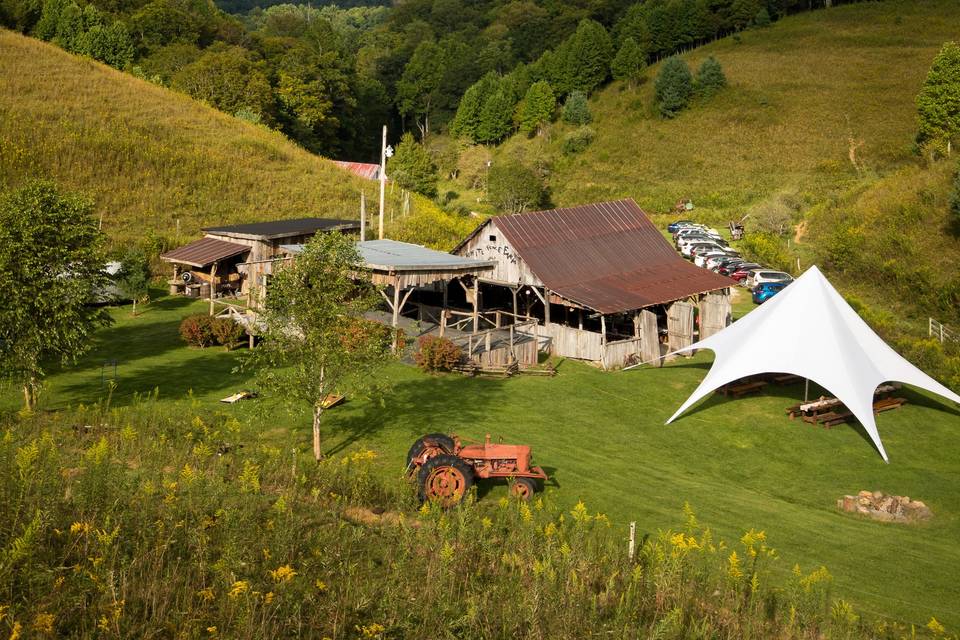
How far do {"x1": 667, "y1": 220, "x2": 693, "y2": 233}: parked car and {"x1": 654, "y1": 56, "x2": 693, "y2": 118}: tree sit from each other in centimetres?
3638

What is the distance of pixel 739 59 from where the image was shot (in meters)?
108

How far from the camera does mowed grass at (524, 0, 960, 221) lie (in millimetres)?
77312

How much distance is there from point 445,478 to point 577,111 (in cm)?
9132

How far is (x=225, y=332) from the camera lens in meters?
27.9

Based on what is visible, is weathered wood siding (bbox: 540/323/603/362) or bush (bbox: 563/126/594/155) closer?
weathered wood siding (bbox: 540/323/603/362)

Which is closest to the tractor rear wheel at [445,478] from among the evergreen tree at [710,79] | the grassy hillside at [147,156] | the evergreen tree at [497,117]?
the grassy hillside at [147,156]

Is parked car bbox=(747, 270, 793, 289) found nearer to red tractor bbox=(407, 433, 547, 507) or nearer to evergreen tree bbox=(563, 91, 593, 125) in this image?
red tractor bbox=(407, 433, 547, 507)

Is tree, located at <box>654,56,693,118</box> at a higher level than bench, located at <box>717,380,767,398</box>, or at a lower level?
higher

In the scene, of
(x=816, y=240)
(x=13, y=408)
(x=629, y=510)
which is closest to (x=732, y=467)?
(x=629, y=510)

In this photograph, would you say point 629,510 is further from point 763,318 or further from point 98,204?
point 98,204

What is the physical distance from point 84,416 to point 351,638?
37.3 ft

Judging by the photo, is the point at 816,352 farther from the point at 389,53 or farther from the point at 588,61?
the point at 389,53

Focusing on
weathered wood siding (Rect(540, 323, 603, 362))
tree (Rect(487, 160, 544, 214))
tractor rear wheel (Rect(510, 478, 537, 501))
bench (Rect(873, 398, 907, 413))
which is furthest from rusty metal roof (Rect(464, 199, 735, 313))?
tree (Rect(487, 160, 544, 214))

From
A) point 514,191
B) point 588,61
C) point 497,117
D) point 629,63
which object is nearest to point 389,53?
point 497,117
